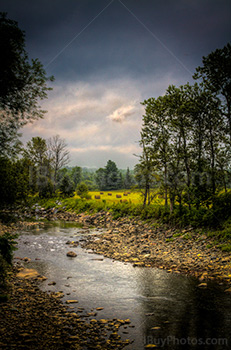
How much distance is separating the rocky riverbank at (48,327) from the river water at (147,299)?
0.37 metres

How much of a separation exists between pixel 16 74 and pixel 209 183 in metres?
12.2

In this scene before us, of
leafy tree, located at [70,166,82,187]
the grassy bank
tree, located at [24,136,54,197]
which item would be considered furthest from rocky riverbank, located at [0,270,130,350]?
leafy tree, located at [70,166,82,187]

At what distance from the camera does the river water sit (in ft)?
15.7

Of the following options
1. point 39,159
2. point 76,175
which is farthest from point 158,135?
point 76,175

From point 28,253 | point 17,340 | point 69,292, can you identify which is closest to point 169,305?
point 69,292

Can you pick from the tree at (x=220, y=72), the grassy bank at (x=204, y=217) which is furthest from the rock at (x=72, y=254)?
the tree at (x=220, y=72)

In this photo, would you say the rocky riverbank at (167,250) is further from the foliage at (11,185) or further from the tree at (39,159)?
the tree at (39,159)

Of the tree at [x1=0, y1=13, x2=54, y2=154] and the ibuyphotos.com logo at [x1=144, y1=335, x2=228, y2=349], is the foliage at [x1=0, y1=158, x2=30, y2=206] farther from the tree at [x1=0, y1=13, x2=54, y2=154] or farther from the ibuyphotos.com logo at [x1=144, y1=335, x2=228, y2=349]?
the ibuyphotos.com logo at [x1=144, y1=335, x2=228, y2=349]

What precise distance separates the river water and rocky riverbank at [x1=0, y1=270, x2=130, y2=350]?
0.37 metres

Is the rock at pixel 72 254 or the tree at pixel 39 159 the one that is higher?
the tree at pixel 39 159

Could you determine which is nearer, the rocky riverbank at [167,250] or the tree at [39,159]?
the rocky riverbank at [167,250]

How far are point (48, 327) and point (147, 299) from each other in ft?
10.4

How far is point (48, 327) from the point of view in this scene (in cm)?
485

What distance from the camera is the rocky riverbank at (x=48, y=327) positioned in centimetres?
427
